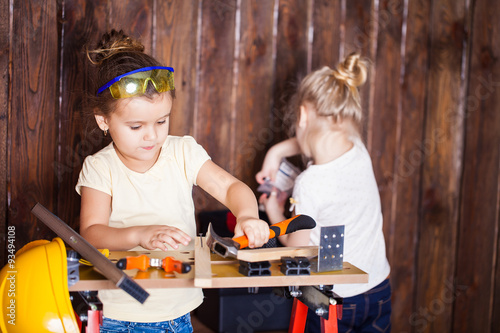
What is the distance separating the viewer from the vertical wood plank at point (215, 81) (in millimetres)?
1963

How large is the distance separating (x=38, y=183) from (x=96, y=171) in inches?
19.9

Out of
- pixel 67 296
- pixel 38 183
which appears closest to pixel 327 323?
pixel 67 296

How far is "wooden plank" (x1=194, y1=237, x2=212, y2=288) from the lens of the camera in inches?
40.1

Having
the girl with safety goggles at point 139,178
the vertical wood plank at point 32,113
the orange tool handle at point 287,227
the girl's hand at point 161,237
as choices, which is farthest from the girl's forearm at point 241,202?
the vertical wood plank at point 32,113

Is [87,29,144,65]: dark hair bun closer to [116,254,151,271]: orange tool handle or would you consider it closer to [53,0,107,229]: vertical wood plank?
[53,0,107,229]: vertical wood plank

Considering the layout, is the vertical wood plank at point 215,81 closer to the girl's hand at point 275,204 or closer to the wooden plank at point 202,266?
the girl's hand at point 275,204

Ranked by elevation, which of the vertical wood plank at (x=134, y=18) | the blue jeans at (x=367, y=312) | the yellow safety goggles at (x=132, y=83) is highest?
the vertical wood plank at (x=134, y=18)

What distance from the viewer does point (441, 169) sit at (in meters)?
2.30

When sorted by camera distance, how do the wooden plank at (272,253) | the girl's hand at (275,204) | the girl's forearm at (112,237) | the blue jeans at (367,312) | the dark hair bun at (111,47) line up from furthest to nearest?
the girl's hand at (275,204)
the blue jeans at (367,312)
the dark hair bun at (111,47)
the girl's forearm at (112,237)
the wooden plank at (272,253)

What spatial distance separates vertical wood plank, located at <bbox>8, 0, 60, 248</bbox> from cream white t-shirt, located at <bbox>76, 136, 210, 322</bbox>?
454 millimetres

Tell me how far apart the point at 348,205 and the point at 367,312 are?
36 cm

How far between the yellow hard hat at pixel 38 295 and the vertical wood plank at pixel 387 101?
1547 millimetres

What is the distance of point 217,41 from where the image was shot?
198cm

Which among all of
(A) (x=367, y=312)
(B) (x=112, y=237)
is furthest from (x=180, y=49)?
(A) (x=367, y=312)
